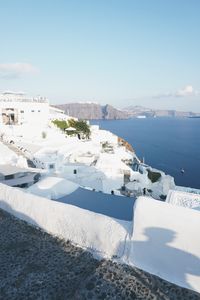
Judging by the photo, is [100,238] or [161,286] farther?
[100,238]

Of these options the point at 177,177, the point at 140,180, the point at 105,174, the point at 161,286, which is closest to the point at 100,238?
the point at 161,286

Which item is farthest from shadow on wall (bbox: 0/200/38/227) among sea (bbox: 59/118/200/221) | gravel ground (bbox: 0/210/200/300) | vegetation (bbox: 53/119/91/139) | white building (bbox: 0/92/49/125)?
vegetation (bbox: 53/119/91/139)

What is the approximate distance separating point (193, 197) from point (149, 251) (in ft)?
9.38

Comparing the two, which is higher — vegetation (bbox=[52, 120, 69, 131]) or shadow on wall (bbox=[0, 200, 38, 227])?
vegetation (bbox=[52, 120, 69, 131])

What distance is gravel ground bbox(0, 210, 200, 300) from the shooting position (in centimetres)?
459

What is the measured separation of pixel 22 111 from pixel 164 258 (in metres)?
37.4

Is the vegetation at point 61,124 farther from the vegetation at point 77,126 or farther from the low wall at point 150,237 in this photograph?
the low wall at point 150,237

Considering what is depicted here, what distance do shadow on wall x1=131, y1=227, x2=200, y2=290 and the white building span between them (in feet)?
114

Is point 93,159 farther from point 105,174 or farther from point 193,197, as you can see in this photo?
point 193,197

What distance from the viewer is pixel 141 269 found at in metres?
5.21

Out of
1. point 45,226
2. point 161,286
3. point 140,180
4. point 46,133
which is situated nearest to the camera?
point 161,286

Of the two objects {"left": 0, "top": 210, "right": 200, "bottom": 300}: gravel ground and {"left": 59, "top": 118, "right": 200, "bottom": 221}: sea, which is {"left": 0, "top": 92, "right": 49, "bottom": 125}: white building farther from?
{"left": 0, "top": 210, "right": 200, "bottom": 300}: gravel ground

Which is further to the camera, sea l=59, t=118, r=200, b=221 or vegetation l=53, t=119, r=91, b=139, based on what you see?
vegetation l=53, t=119, r=91, b=139

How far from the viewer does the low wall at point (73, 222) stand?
564 centimetres
